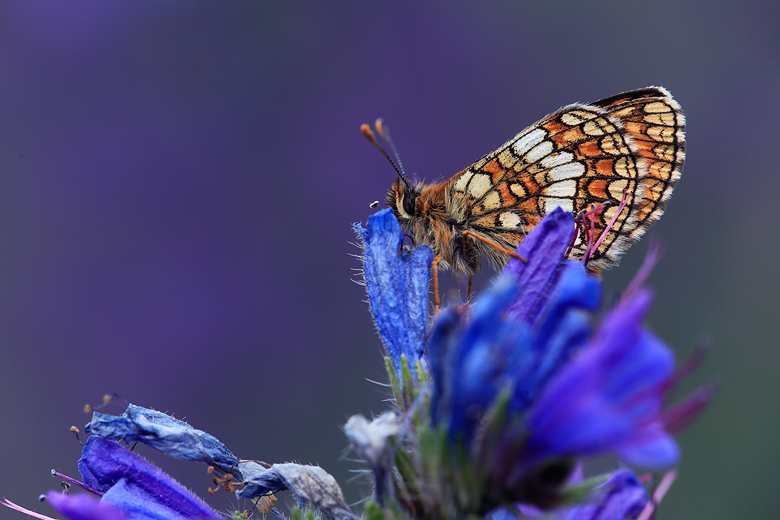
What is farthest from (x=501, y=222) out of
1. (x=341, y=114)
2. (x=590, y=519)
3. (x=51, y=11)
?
(x=51, y=11)

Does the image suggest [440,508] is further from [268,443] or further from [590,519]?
[268,443]

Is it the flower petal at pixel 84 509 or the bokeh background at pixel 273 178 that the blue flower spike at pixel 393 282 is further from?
the bokeh background at pixel 273 178

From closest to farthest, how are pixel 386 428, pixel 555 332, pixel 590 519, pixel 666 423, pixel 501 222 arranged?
1. pixel 666 423
2. pixel 555 332
3. pixel 386 428
4. pixel 590 519
5. pixel 501 222

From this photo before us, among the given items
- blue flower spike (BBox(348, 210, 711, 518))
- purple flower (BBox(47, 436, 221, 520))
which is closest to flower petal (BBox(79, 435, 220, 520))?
purple flower (BBox(47, 436, 221, 520))

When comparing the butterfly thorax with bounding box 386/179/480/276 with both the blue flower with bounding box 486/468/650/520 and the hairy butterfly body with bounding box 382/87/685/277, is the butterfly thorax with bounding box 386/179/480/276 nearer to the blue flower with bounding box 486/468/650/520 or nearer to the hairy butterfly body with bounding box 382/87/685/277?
the hairy butterfly body with bounding box 382/87/685/277

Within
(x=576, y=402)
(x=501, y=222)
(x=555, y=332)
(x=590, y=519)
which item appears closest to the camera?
(x=576, y=402)

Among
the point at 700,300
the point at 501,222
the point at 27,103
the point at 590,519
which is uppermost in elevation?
the point at 27,103

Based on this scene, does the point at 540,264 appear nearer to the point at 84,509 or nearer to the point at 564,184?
the point at 84,509
